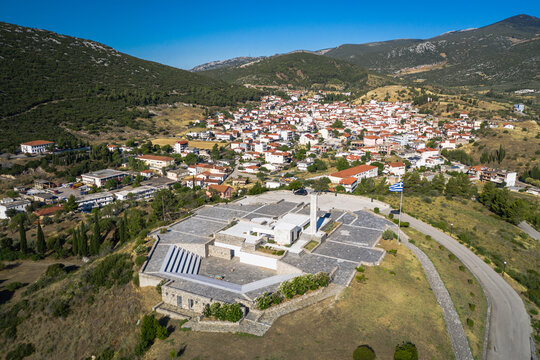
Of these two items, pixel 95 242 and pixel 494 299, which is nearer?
pixel 494 299

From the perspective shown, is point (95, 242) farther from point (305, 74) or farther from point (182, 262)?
point (305, 74)

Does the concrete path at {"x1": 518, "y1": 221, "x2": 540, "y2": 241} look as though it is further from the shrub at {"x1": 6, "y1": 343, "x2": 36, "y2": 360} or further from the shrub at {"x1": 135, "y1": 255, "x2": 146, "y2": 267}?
the shrub at {"x1": 6, "y1": 343, "x2": 36, "y2": 360}

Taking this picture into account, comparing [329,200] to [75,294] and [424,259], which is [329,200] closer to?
[424,259]

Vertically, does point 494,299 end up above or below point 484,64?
below

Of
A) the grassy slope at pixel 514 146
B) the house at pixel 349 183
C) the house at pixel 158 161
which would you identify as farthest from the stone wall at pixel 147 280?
the grassy slope at pixel 514 146

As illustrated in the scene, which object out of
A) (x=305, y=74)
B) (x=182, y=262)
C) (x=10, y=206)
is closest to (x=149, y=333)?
(x=182, y=262)

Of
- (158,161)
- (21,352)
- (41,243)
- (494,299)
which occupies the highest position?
(158,161)
